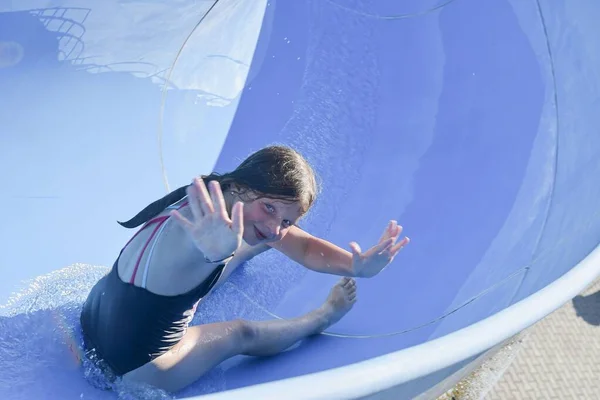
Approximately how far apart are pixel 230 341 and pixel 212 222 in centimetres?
58

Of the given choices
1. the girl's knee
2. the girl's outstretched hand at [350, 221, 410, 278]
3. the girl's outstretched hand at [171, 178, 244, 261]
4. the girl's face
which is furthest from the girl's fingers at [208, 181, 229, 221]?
the girl's knee

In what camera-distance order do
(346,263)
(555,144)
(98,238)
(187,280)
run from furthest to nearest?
(98,238), (555,144), (346,263), (187,280)

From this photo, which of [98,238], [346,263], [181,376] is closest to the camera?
[181,376]

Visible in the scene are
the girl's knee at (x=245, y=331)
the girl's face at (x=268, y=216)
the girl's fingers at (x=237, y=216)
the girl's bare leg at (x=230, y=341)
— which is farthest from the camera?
the girl's knee at (x=245, y=331)

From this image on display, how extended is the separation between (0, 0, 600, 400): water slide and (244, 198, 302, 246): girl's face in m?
0.44

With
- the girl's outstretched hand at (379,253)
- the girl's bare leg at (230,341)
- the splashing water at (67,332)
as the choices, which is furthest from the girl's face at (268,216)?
the splashing water at (67,332)

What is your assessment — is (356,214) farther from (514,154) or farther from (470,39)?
(470,39)

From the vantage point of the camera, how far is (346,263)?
1.94 meters

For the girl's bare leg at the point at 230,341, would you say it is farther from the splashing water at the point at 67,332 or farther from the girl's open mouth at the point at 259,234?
the girl's open mouth at the point at 259,234

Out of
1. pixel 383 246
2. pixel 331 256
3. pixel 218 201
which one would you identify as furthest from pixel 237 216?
pixel 331 256

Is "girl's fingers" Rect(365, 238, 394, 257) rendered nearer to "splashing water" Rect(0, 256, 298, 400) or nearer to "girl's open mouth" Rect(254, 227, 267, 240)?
"girl's open mouth" Rect(254, 227, 267, 240)

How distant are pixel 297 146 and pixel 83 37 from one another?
92cm

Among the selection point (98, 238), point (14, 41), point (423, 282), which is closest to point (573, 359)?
point (423, 282)

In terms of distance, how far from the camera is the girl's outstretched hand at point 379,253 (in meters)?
1.74
